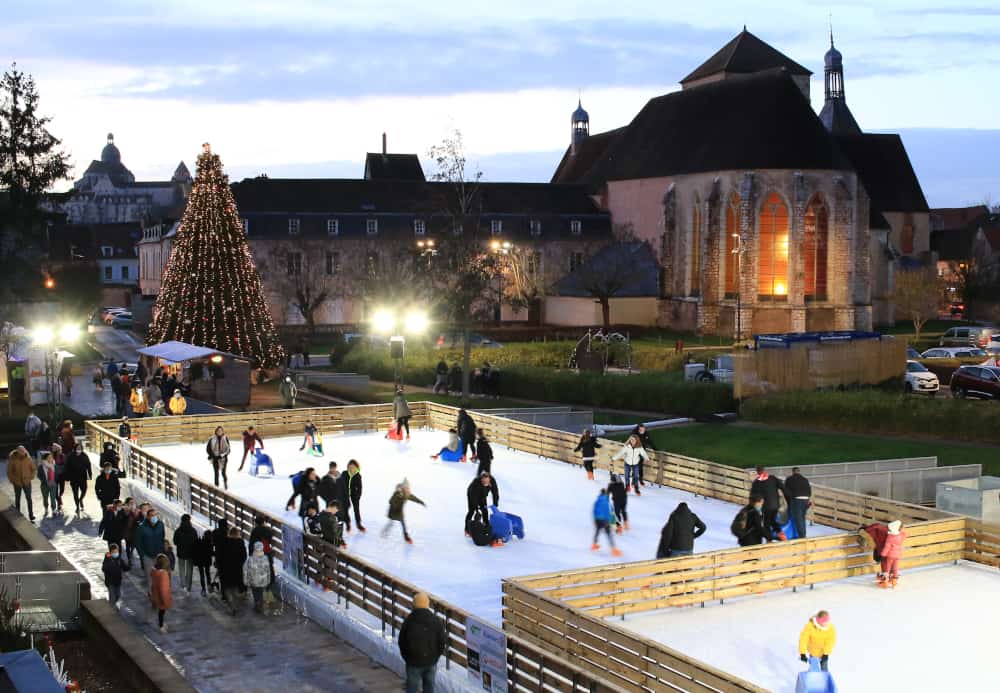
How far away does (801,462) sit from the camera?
3181 centimetres

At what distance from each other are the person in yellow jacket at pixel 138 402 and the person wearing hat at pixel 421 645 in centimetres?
2627

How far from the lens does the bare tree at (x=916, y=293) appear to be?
80500 mm

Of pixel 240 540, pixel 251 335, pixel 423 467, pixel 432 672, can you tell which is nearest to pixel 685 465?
pixel 423 467

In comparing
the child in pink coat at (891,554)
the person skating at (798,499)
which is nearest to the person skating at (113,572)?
the person skating at (798,499)

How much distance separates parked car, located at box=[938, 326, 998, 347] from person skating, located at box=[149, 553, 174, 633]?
5171 centimetres

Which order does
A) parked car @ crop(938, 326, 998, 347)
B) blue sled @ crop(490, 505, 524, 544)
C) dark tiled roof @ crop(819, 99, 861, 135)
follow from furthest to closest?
dark tiled roof @ crop(819, 99, 861, 135), parked car @ crop(938, 326, 998, 347), blue sled @ crop(490, 505, 524, 544)

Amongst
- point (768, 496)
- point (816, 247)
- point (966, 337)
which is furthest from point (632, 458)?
point (816, 247)

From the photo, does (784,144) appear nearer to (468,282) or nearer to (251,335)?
(468,282)

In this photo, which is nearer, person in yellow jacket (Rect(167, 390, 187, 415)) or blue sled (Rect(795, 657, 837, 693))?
blue sled (Rect(795, 657, 837, 693))

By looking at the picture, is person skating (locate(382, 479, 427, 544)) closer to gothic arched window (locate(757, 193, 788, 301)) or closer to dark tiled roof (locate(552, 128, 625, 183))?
gothic arched window (locate(757, 193, 788, 301))

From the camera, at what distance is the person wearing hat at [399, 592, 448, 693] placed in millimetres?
14039

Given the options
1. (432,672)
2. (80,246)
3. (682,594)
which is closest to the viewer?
(432,672)

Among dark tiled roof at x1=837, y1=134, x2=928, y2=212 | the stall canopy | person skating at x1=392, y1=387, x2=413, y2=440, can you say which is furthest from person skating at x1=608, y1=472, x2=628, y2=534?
dark tiled roof at x1=837, y1=134, x2=928, y2=212

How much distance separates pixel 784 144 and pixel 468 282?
2303cm
